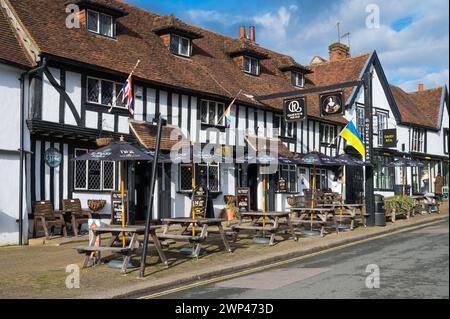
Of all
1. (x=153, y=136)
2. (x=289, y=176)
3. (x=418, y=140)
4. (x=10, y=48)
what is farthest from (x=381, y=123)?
(x=10, y=48)

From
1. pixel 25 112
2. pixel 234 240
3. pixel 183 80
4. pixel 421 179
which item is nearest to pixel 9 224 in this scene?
pixel 25 112

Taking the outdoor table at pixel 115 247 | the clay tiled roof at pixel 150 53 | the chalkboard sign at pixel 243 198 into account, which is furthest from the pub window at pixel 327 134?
the outdoor table at pixel 115 247

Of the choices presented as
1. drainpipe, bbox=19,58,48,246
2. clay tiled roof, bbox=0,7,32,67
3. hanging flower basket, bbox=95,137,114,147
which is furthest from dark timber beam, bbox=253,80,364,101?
clay tiled roof, bbox=0,7,32,67

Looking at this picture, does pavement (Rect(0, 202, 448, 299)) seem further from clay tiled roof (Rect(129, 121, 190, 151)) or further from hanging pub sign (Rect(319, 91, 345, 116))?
hanging pub sign (Rect(319, 91, 345, 116))

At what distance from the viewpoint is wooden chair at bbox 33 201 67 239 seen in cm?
1367

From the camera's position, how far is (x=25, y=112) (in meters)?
14.0

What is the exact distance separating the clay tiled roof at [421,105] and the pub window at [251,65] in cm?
1490

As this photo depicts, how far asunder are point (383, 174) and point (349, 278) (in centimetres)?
2577

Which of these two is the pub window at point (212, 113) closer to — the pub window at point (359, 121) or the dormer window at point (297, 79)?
the dormer window at point (297, 79)

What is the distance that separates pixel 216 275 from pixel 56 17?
11.2 meters

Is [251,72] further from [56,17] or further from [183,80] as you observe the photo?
[56,17]

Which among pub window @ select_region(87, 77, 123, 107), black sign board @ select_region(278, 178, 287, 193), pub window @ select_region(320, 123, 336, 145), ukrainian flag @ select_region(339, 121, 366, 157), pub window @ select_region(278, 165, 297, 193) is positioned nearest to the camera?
pub window @ select_region(87, 77, 123, 107)

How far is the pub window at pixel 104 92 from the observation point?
1580 centimetres

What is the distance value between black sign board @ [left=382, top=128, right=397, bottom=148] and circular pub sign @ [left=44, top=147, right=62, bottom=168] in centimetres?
2120
